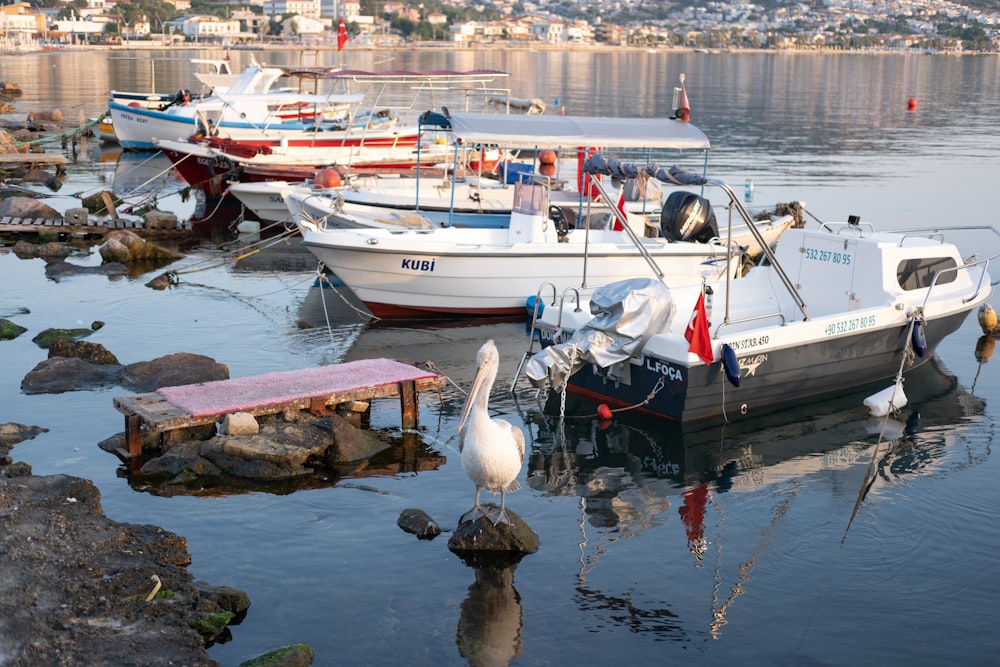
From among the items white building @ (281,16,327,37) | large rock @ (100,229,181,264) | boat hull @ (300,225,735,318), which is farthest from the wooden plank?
white building @ (281,16,327,37)

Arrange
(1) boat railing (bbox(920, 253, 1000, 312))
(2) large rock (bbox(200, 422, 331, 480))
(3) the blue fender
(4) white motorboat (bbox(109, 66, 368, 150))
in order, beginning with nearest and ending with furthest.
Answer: (2) large rock (bbox(200, 422, 331, 480)) < (3) the blue fender < (1) boat railing (bbox(920, 253, 1000, 312)) < (4) white motorboat (bbox(109, 66, 368, 150))

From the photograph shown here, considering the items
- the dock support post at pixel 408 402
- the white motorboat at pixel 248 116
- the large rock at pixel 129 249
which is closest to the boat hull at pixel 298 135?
the white motorboat at pixel 248 116

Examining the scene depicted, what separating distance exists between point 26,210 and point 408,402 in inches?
599

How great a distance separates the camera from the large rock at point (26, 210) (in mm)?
24547

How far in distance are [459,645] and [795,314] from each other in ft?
28.5

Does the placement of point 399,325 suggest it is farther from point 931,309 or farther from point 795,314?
Result: point 931,309

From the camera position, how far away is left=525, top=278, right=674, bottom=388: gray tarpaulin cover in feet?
42.9

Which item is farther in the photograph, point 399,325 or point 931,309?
point 399,325

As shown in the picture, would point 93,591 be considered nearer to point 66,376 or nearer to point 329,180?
point 66,376

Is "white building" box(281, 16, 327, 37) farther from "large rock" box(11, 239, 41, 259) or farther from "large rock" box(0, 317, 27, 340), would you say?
"large rock" box(0, 317, 27, 340)

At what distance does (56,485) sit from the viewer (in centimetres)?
1051

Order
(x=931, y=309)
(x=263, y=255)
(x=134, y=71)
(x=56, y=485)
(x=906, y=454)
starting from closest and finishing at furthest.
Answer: (x=56, y=485), (x=906, y=454), (x=931, y=309), (x=263, y=255), (x=134, y=71)

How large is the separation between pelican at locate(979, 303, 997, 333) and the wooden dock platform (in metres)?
9.52

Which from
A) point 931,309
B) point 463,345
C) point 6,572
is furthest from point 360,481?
point 931,309
